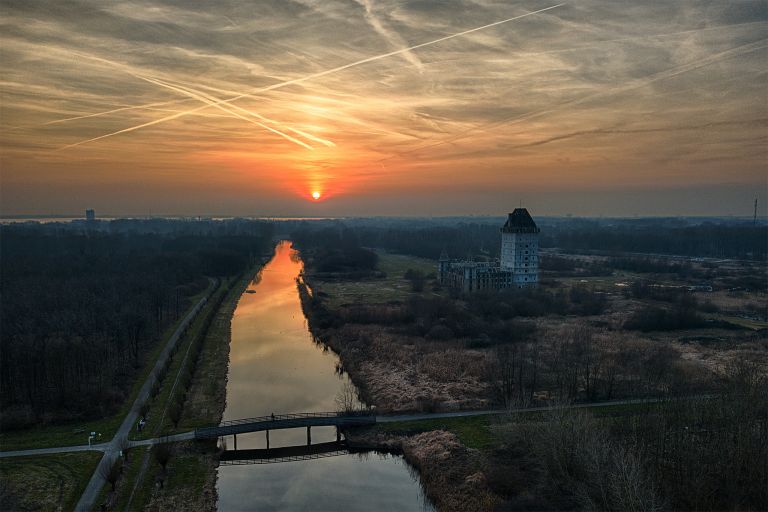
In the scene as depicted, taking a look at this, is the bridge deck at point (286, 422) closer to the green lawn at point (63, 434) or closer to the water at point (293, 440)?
the water at point (293, 440)

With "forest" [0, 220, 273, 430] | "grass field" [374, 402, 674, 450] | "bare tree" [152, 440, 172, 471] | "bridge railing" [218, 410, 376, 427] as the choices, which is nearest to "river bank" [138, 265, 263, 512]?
"bare tree" [152, 440, 172, 471]

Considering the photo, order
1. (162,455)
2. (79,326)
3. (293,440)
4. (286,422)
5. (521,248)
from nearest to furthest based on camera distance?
(162,455) < (286,422) < (293,440) < (79,326) < (521,248)

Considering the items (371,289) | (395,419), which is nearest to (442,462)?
(395,419)

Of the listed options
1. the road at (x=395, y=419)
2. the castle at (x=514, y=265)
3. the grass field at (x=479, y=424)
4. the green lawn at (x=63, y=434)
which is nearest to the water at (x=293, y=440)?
the grass field at (x=479, y=424)

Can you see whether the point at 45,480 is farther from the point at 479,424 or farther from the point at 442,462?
the point at 479,424

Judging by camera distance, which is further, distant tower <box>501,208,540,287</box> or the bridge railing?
distant tower <box>501,208,540,287</box>

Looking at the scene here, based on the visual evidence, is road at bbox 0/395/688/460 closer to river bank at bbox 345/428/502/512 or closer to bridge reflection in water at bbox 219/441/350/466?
river bank at bbox 345/428/502/512

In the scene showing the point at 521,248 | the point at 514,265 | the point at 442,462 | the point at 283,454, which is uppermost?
the point at 521,248
